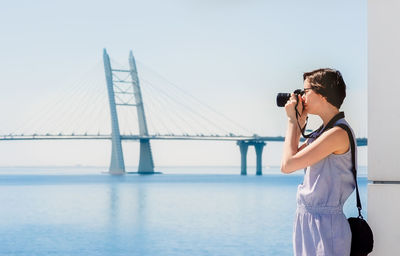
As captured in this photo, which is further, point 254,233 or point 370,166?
point 254,233

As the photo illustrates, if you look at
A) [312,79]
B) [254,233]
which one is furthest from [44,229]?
[312,79]

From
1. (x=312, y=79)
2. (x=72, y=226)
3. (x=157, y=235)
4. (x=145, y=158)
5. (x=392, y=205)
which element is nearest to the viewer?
(x=392, y=205)

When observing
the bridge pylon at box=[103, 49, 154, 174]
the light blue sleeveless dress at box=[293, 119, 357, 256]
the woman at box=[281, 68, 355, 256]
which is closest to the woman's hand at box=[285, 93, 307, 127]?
the woman at box=[281, 68, 355, 256]

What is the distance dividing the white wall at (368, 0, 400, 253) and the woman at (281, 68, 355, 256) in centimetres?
6

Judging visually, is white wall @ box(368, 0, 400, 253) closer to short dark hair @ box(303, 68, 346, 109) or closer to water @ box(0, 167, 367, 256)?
short dark hair @ box(303, 68, 346, 109)

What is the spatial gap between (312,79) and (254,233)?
14.4 m

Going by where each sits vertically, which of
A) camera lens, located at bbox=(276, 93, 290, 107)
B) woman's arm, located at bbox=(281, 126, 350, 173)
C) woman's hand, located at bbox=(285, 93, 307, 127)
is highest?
camera lens, located at bbox=(276, 93, 290, 107)

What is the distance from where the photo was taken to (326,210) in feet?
4.49

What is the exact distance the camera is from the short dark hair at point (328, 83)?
141 centimetres

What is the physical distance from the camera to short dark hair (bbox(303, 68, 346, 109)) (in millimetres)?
1413

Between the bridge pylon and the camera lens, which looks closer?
the camera lens

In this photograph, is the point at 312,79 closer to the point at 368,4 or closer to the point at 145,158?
the point at 368,4

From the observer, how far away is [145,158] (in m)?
42.0

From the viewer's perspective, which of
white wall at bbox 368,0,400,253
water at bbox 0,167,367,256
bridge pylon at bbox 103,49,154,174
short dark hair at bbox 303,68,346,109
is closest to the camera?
white wall at bbox 368,0,400,253
